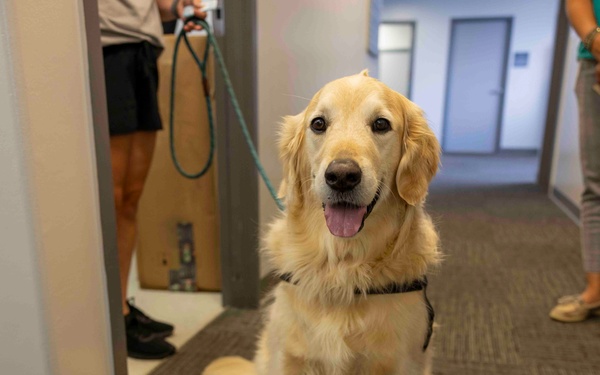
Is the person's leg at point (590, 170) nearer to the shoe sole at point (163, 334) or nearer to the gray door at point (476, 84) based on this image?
the shoe sole at point (163, 334)

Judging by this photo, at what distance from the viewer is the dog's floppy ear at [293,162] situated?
1.14 metres

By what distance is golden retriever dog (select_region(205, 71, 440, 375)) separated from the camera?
3.27ft

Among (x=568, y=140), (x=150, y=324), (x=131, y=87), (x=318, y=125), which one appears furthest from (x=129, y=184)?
(x=568, y=140)

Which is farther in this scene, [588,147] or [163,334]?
[588,147]

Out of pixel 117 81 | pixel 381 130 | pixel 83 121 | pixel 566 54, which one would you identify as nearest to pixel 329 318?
pixel 381 130

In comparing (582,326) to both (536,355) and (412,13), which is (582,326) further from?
(412,13)

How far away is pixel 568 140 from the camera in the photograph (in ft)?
14.3

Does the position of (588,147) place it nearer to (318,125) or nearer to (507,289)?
(507,289)

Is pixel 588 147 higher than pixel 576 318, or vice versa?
pixel 588 147

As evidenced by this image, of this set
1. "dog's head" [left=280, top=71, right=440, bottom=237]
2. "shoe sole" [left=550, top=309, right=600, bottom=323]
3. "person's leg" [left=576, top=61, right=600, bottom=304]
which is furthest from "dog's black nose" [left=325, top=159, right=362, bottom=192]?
"shoe sole" [left=550, top=309, right=600, bottom=323]

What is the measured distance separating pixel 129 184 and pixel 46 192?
2.46 feet

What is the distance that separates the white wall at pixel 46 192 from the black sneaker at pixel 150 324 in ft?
2.23

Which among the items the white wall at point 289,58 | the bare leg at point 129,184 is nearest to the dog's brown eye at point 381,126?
the white wall at point 289,58

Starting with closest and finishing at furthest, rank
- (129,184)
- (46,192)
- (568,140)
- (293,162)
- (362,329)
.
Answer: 1. (46,192)
2. (362,329)
3. (293,162)
4. (129,184)
5. (568,140)
